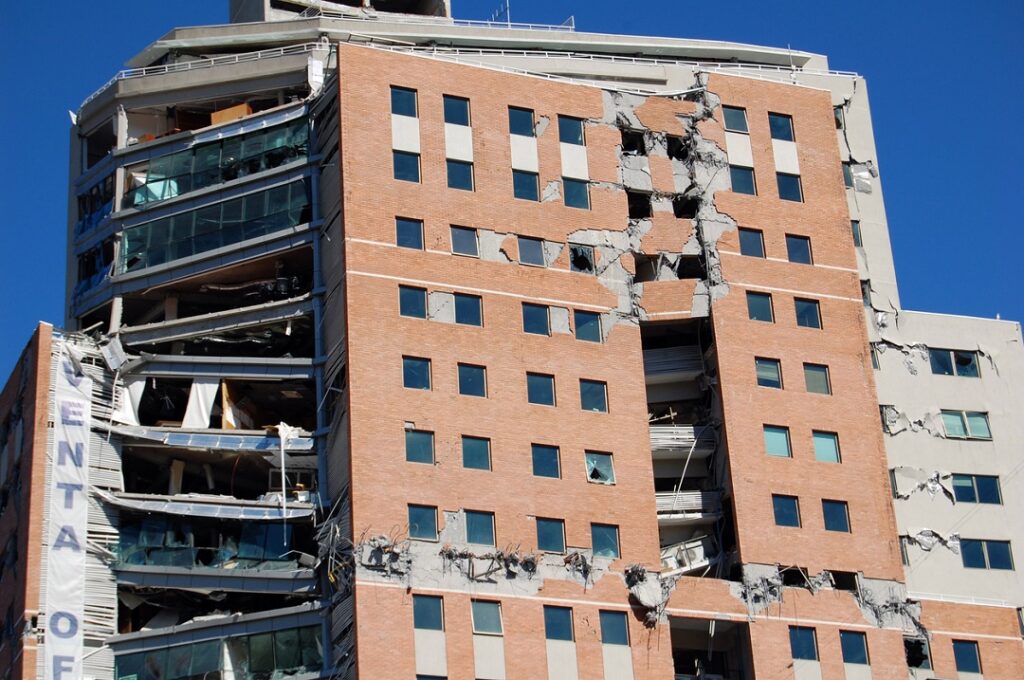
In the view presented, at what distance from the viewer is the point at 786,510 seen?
82562 millimetres

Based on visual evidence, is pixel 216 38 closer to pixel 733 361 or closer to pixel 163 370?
pixel 163 370

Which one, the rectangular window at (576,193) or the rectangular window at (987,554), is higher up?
the rectangular window at (576,193)

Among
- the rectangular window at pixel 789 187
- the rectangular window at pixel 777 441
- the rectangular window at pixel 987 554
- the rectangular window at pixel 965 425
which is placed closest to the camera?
the rectangular window at pixel 777 441

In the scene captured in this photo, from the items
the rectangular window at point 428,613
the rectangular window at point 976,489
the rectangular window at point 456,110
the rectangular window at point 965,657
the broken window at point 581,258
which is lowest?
the rectangular window at point 965,657

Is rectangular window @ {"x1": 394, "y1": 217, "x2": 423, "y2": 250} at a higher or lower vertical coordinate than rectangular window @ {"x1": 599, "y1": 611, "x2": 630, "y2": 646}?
higher

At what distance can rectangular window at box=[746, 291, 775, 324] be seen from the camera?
284 ft

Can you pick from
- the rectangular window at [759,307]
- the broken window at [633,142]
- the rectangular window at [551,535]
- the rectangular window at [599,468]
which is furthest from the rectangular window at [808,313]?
the rectangular window at [551,535]

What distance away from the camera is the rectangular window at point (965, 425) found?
89.4m

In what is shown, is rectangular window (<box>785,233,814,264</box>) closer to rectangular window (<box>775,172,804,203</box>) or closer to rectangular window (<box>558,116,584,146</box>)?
rectangular window (<box>775,172,804,203</box>)

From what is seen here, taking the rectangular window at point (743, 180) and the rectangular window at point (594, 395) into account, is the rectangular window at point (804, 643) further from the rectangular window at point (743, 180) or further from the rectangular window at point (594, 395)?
the rectangular window at point (743, 180)

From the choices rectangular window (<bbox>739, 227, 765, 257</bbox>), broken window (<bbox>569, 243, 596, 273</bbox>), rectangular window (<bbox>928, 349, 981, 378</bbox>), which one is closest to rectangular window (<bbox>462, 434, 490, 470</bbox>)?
broken window (<bbox>569, 243, 596, 273</bbox>)

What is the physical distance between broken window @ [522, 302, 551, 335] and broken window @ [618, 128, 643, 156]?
10026 millimetres

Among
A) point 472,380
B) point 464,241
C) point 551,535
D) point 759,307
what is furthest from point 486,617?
point 759,307

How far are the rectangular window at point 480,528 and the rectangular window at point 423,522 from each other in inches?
52.9
